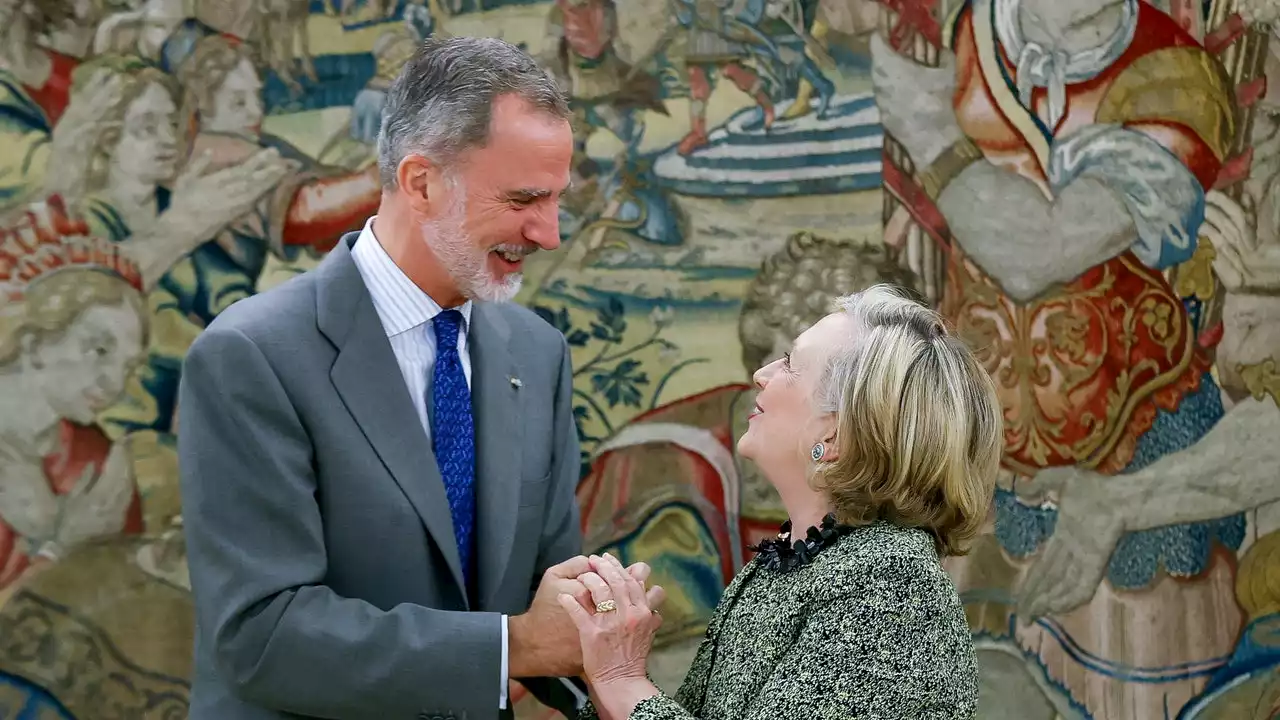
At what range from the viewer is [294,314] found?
282 cm

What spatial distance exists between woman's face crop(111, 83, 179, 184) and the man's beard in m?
2.03

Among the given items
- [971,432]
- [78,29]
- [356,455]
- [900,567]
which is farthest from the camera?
[78,29]

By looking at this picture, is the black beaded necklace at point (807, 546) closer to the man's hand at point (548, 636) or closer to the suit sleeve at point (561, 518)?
the man's hand at point (548, 636)

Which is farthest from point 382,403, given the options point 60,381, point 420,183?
point 60,381

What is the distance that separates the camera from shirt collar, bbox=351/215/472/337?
2.96 meters

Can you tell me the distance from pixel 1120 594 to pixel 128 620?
3315 millimetres

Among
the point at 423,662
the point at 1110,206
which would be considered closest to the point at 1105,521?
the point at 1110,206

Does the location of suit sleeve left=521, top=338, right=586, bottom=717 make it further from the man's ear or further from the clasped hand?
the man's ear

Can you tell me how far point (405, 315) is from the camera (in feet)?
9.73

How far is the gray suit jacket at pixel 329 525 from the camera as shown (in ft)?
8.65

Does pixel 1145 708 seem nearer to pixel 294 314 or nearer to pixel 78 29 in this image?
pixel 294 314

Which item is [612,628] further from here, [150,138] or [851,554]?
[150,138]

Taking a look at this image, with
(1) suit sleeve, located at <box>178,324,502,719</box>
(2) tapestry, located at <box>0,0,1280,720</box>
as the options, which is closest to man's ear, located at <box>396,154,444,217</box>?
(1) suit sleeve, located at <box>178,324,502,719</box>

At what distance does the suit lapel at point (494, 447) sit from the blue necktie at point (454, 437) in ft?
0.07
